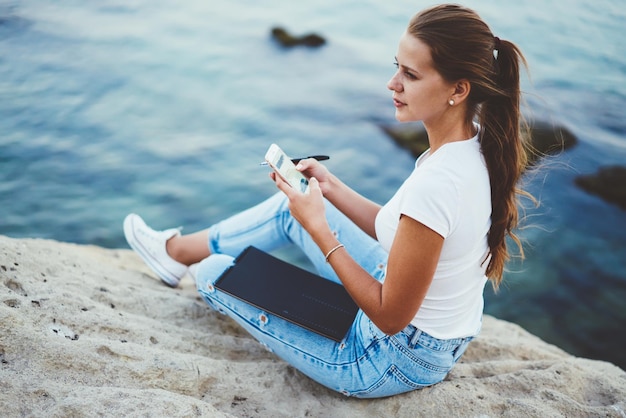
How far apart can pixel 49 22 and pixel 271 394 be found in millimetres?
6978

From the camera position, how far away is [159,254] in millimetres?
3424

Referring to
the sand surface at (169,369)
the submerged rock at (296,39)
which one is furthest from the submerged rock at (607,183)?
the submerged rock at (296,39)

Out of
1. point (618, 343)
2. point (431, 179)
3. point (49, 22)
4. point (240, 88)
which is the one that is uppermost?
point (431, 179)

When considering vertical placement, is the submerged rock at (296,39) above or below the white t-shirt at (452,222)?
below

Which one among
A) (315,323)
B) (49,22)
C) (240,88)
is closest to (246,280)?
(315,323)

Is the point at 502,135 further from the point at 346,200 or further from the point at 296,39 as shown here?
the point at 296,39

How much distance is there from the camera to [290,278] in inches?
108

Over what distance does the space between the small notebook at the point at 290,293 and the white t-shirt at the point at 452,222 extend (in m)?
0.41

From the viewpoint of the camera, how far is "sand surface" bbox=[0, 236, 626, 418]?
83.1 inches

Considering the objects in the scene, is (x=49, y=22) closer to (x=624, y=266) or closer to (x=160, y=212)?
(x=160, y=212)

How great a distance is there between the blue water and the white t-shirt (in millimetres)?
1717

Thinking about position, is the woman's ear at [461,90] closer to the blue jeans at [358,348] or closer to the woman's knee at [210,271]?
the blue jeans at [358,348]

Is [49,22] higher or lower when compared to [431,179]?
lower

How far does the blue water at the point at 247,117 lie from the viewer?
5.01 m
